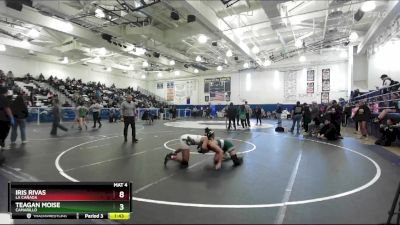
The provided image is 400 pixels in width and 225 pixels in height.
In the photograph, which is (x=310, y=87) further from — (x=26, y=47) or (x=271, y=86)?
(x=26, y=47)

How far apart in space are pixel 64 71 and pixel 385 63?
29384 mm

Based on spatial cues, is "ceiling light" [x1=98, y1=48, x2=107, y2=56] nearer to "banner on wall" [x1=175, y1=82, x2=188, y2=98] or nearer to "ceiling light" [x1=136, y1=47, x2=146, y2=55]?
"ceiling light" [x1=136, y1=47, x2=146, y2=55]

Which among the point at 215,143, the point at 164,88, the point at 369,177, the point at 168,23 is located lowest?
the point at 369,177

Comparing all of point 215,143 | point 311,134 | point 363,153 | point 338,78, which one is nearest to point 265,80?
point 338,78

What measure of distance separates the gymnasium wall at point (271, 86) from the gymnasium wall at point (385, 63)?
655 centimetres

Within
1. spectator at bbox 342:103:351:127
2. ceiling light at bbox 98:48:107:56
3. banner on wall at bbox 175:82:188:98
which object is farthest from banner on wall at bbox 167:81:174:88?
spectator at bbox 342:103:351:127

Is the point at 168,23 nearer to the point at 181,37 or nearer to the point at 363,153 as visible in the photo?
the point at 181,37

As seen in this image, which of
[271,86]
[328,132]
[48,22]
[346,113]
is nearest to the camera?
[328,132]

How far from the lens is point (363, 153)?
7.63m

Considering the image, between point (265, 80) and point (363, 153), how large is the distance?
75.1ft

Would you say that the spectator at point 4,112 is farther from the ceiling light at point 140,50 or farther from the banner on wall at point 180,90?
the banner on wall at point 180,90

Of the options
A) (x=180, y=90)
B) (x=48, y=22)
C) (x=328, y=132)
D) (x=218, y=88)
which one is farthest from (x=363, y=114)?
(x=180, y=90)
